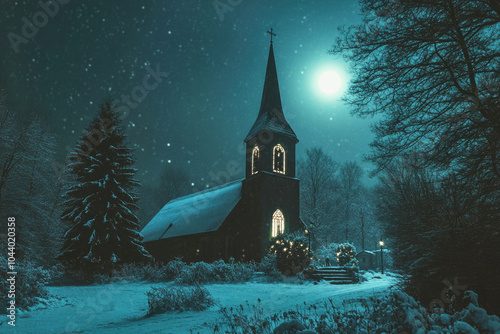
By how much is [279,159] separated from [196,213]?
944cm

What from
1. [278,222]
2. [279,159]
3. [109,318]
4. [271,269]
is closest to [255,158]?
[279,159]

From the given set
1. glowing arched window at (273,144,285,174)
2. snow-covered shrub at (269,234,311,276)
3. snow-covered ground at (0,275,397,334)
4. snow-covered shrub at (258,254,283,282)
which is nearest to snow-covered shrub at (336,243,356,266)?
snow-covered shrub at (269,234,311,276)

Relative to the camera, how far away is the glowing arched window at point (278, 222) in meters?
24.6

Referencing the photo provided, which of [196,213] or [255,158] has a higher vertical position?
[255,158]

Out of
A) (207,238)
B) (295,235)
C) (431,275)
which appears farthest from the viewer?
(207,238)

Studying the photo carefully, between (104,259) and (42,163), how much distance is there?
32.6ft

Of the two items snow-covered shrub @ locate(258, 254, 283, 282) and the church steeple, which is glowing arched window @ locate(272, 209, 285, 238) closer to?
the church steeple

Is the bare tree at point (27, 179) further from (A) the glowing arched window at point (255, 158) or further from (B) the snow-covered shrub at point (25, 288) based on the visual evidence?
(A) the glowing arched window at point (255, 158)

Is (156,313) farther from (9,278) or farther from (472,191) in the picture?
(472,191)

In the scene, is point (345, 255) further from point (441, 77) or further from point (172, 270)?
point (441, 77)

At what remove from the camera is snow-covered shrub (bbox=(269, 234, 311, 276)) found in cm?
2014

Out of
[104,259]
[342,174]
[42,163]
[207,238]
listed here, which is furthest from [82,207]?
[342,174]

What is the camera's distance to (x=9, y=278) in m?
8.53

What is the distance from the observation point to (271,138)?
2564 centimetres
